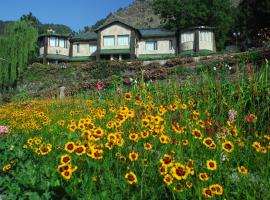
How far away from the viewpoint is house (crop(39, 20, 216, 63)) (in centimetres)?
4866

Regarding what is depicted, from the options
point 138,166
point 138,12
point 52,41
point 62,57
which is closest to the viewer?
point 138,166

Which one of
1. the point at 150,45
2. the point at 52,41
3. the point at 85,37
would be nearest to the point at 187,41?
the point at 150,45

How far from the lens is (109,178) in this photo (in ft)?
12.2

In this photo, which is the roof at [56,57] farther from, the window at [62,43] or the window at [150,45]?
the window at [150,45]

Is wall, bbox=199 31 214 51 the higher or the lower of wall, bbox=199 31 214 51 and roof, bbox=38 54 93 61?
the higher

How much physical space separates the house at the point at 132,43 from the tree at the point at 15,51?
579 cm

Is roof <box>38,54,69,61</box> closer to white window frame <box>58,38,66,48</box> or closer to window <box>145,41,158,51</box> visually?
white window frame <box>58,38,66,48</box>

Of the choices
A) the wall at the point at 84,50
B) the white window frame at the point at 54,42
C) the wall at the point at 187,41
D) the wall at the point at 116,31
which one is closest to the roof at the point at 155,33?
the wall at the point at 187,41

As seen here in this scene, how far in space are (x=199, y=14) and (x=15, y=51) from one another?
2317 cm

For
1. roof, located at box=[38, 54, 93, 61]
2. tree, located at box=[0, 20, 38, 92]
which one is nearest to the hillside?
roof, located at box=[38, 54, 93, 61]

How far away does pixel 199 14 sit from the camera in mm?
50469

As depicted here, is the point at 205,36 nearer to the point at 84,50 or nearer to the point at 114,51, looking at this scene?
the point at 114,51

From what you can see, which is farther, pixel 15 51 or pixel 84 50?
pixel 84 50

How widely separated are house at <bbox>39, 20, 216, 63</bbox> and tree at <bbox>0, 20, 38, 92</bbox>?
19.0ft
